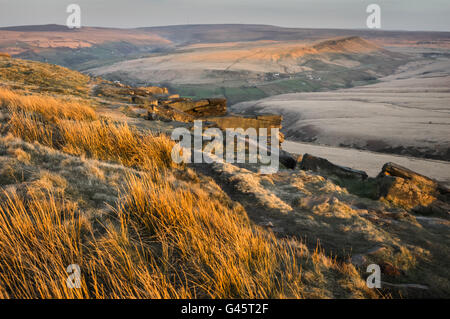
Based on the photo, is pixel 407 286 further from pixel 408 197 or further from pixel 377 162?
pixel 377 162

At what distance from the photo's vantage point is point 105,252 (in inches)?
99.9

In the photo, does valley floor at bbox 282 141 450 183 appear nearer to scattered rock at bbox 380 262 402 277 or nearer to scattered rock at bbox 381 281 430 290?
scattered rock at bbox 380 262 402 277

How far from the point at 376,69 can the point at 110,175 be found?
370ft

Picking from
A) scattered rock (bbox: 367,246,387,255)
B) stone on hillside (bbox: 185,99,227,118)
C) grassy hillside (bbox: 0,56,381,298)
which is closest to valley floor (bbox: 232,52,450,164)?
stone on hillside (bbox: 185,99,227,118)

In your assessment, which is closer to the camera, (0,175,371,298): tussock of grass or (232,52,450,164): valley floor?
(0,175,371,298): tussock of grass

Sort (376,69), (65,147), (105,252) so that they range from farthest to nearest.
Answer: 1. (376,69)
2. (65,147)
3. (105,252)

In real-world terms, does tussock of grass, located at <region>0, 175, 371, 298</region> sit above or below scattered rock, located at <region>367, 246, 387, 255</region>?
above

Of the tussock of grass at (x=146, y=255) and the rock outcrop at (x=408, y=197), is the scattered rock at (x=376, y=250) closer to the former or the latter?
the tussock of grass at (x=146, y=255)

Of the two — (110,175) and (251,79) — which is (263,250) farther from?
(251,79)

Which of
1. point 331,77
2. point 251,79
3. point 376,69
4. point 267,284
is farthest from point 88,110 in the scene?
point 376,69

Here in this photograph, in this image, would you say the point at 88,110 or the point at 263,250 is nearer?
the point at 263,250

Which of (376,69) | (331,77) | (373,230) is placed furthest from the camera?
(376,69)

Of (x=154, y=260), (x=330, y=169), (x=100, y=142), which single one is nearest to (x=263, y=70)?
(x=330, y=169)

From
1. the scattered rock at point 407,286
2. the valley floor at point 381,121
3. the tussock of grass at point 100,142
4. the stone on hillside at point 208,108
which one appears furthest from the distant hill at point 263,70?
the scattered rock at point 407,286
